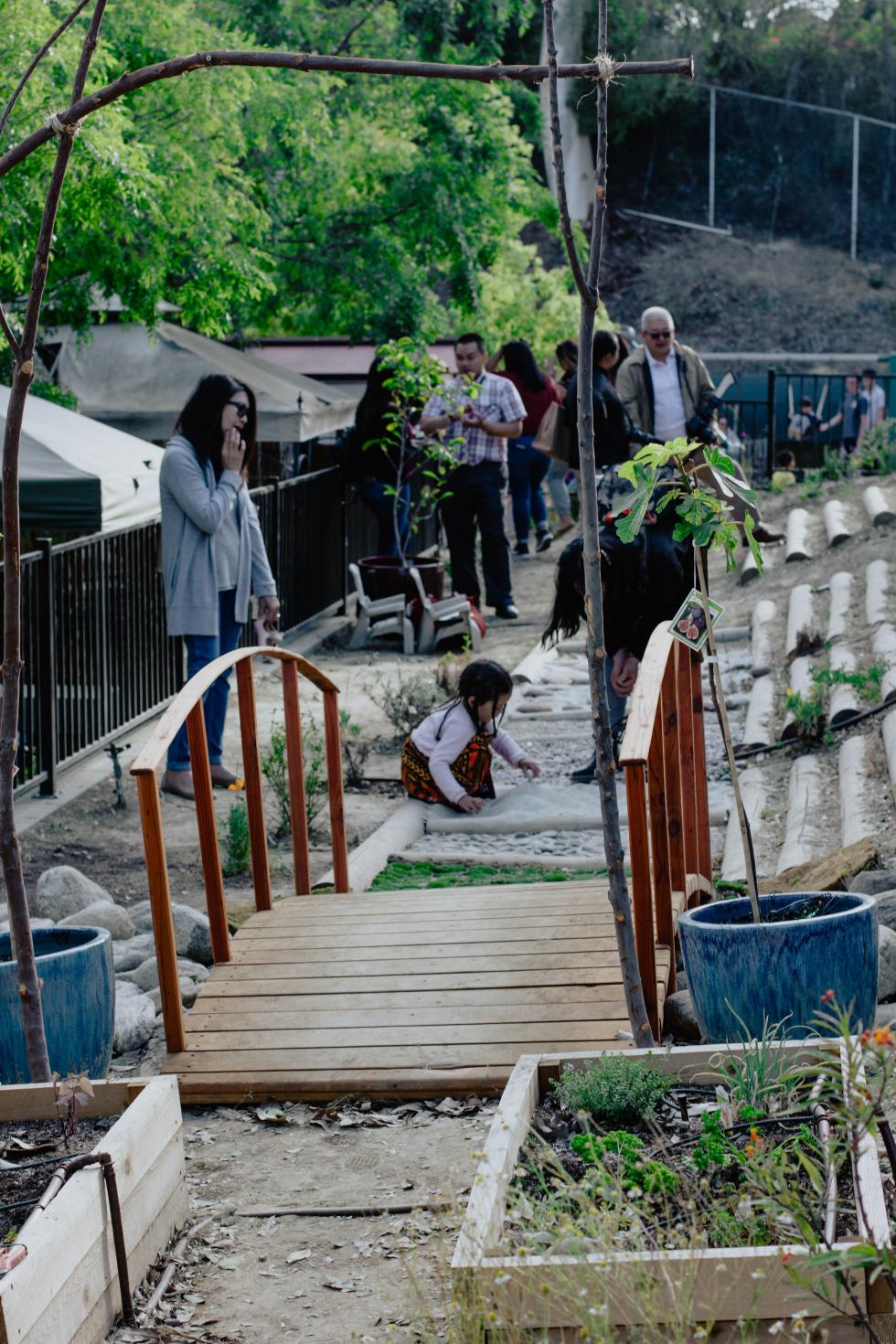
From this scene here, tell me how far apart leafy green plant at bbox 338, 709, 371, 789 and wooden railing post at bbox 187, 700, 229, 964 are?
3412mm

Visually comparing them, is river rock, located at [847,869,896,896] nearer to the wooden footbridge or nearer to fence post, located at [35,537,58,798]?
the wooden footbridge

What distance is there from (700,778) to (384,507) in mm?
8285

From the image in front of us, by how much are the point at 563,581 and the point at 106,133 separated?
209 inches

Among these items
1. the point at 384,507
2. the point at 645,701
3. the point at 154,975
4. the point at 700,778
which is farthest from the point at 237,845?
the point at 384,507

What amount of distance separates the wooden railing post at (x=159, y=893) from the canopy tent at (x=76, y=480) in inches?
184

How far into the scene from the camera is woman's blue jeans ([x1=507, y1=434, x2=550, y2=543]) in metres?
16.0

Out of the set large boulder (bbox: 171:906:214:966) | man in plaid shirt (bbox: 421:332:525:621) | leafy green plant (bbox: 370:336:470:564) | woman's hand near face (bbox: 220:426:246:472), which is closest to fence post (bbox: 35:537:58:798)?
woman's hand near face (bbox: 220:426:246:472)

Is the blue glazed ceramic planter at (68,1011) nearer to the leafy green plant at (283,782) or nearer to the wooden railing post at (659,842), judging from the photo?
the wooden railing post at (659,842)

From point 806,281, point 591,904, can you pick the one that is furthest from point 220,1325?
point 806,281

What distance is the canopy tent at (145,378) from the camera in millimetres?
14281

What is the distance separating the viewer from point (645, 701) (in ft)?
14.0

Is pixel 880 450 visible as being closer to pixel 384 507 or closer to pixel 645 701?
pixel 384 507

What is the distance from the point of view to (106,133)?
399 inches

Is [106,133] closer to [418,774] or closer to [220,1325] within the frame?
[418,774]
